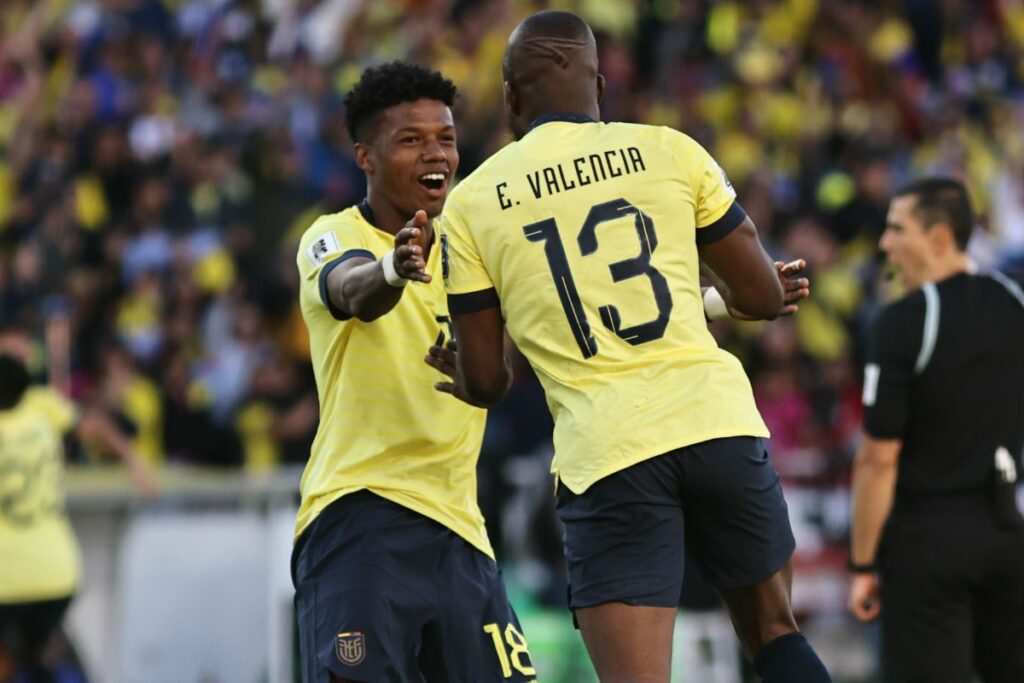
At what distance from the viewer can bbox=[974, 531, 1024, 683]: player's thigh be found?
6.62m

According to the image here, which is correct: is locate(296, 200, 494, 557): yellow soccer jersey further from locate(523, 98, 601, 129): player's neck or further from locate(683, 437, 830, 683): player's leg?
locate(683, 437, 830, 683): player's leg

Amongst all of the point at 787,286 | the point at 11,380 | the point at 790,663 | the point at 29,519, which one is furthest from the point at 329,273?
the point at 29,519

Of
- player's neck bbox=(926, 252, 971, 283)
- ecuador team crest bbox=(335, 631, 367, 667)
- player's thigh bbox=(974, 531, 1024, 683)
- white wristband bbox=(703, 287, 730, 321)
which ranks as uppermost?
player's neck bbox=(926, 252, 971, 283)

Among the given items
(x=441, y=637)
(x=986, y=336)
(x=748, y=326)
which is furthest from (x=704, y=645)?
(x=441, y=637)

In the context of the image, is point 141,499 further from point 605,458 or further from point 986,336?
point 605,458

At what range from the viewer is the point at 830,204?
14.9 m

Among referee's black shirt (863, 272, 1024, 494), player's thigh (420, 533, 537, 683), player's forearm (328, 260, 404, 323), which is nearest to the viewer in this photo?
player's forearm (328, 260, 404, 323)

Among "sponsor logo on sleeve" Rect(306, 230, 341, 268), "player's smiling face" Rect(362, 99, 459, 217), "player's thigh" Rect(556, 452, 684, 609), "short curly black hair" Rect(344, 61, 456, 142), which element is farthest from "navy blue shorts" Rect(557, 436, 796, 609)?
"short curly black hair" Rect(344, 61, 456, 142)

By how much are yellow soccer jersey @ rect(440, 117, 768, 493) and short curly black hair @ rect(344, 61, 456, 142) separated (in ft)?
2.96

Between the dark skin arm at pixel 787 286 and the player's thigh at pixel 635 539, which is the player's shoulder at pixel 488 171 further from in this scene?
the player's thigh at pixel 635 539

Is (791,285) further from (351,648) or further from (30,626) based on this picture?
(30,626)


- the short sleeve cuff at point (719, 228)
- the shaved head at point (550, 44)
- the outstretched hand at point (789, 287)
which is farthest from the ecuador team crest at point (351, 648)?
the shaved head at point (550, 44)

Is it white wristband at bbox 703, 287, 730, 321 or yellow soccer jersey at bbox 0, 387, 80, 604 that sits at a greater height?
white wristband at bbox 703, 287, 730, 321

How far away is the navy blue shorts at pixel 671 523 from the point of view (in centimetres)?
475
